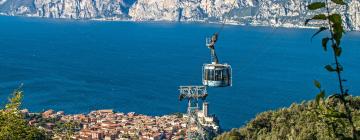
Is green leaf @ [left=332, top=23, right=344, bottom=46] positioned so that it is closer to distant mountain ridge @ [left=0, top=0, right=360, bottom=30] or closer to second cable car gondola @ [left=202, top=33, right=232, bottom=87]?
second cable car gondola @ [left=202, top=33, right=232, bottom=87]


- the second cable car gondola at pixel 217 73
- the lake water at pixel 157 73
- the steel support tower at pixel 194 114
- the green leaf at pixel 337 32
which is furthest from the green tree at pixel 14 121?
the lake water at pixel 157 73

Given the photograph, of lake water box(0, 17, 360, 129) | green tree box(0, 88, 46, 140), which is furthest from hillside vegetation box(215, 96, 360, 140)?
lake water box(0, 17, 360, 129)

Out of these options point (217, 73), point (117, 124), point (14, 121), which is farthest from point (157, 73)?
point (14, 121)

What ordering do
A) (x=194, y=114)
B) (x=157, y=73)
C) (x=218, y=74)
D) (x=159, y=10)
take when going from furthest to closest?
(x=159, y=10), (x=157, y=73), (x=194, y=114), (x=218, y=74)

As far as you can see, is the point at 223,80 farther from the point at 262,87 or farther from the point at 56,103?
the point at 262,87

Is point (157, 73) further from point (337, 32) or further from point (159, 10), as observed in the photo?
point (159, 10)

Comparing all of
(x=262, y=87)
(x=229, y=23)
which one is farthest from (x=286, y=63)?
(x=229, y=23)

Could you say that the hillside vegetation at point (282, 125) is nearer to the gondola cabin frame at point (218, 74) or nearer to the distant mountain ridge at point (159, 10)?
the gondola cabin frame at point (218, 74)

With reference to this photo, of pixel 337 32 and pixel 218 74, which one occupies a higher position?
pixel 337 32
